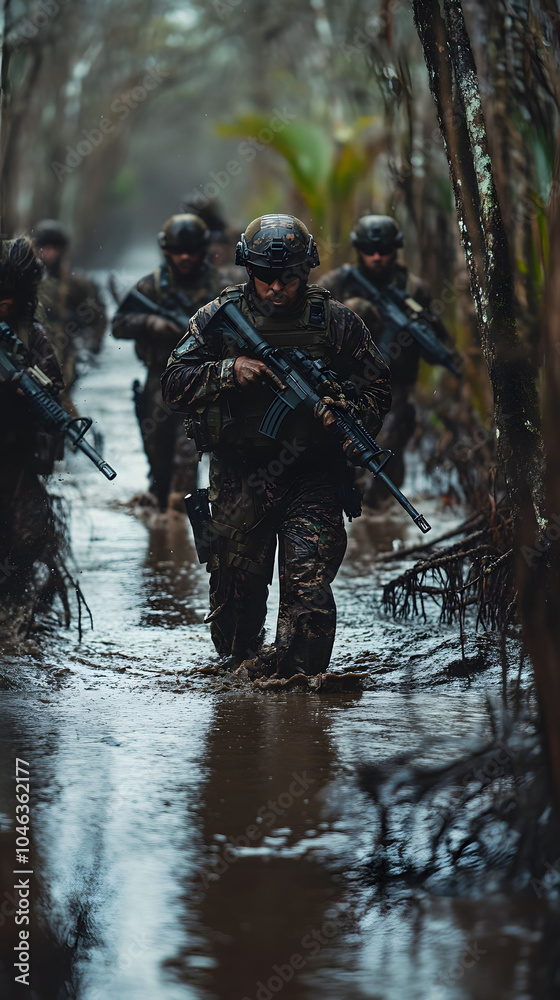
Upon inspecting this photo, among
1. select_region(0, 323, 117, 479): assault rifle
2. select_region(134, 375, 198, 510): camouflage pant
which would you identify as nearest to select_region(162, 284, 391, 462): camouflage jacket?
select_region(0, 323, 117, 479): assault rifle

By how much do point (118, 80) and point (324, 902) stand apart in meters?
38.6

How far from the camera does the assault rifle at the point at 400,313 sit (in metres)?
8.25

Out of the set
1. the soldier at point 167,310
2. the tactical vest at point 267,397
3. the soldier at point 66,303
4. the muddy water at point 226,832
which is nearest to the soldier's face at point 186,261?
the soldier at point 167,310

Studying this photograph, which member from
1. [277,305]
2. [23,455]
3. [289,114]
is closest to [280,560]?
[277,305]

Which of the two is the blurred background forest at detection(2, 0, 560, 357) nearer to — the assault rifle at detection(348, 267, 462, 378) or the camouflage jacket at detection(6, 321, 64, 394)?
the assault rifle at detection(348, 267, 462, 378)

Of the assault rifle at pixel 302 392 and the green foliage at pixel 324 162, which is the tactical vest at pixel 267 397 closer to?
the assault rifle at pixel 302 392

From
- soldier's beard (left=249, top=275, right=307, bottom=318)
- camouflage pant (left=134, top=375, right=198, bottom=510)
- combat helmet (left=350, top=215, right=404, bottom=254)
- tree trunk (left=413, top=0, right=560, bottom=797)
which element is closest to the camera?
tree trunk (left=413, top=0, right=560, bottom=797)

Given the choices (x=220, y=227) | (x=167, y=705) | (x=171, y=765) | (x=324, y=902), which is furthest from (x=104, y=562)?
(x=220, y=227)

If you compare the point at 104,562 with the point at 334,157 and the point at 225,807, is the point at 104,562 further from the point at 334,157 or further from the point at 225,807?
the point at 334,157

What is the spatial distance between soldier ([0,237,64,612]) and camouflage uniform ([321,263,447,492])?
2779 mm

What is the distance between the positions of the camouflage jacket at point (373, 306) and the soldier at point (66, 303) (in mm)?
2100

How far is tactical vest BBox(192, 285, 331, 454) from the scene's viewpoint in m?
4.87

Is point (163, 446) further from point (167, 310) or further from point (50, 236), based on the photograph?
point (50, 236)

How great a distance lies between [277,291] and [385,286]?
143 inches
